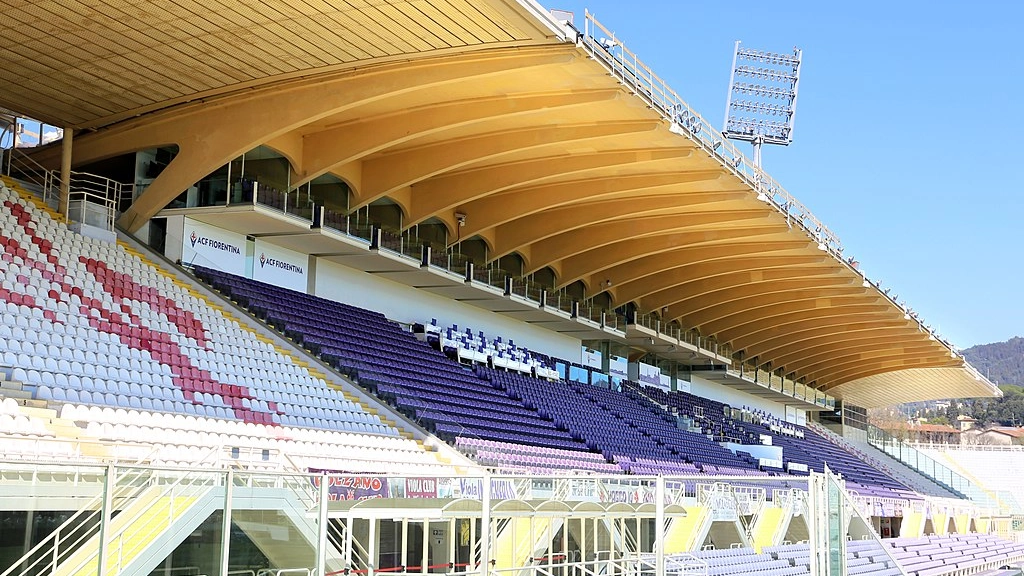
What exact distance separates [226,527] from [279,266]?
19.0 meters

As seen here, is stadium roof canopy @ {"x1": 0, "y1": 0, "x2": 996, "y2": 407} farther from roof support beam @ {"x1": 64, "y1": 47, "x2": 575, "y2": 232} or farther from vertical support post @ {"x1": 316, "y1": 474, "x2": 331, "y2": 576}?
vertical support post @ {"x1": 316, "y1": 474, "x2": 331, "y2": 576}

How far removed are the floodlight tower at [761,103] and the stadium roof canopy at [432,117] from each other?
1676cm

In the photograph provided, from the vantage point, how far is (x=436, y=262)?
28.2m

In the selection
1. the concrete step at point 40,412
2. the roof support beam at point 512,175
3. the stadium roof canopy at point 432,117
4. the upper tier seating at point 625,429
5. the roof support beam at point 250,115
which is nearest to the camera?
the concrete step at point 40,412

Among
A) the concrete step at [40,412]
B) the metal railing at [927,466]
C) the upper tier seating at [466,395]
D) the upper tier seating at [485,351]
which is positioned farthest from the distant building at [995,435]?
the concrete step at [40,412]

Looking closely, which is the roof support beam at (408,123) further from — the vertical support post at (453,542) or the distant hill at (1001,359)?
the distant hill at (1001,359)

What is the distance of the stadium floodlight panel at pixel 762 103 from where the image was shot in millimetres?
49656

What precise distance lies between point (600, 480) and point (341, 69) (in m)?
10.9

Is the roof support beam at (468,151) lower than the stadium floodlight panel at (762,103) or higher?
lower

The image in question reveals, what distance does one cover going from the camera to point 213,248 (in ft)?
77.2

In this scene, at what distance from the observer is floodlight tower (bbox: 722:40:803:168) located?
49.7 metres

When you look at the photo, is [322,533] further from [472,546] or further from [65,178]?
[65,178]

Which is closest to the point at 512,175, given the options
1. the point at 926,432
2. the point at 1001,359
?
the point at 926,432

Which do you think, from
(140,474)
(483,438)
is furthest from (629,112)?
(140,474)
